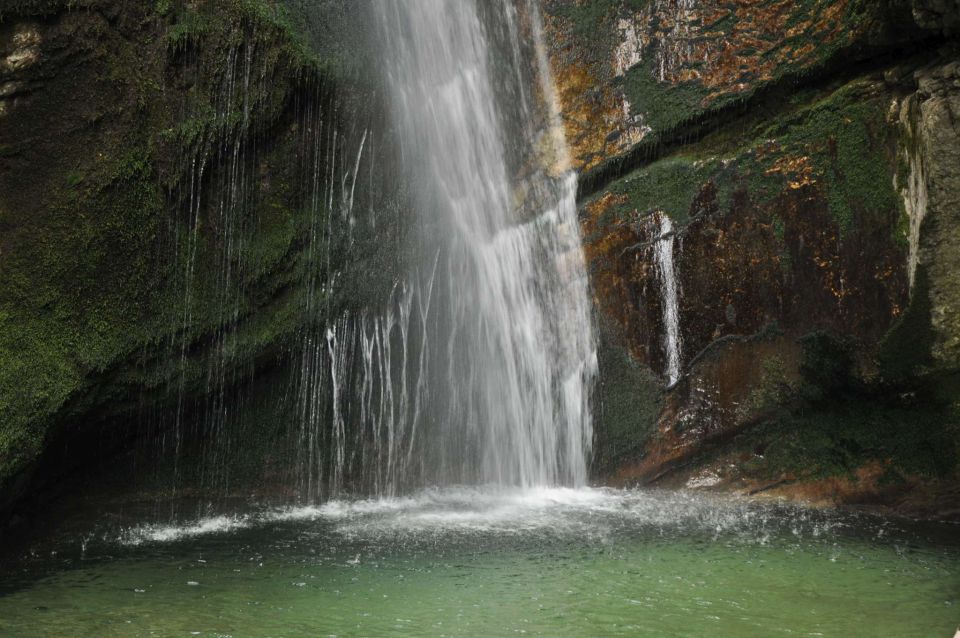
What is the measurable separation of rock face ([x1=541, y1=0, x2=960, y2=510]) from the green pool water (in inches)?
33.7

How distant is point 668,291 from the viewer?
8.30 m

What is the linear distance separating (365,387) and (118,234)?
9.32 feet

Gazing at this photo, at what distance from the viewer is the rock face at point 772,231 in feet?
23.5

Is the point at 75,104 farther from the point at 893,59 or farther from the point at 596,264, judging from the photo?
the point at 893,59

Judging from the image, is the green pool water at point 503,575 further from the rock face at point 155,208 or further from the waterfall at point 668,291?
the waterfall at point 668,291

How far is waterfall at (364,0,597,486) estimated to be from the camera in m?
Answer: 8.67

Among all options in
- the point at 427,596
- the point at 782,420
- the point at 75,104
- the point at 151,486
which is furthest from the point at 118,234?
the point at 782,420

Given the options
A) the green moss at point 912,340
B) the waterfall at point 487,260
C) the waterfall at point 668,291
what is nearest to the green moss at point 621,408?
the waterfall at point 487,260

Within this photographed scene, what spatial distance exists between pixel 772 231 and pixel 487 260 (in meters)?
2.92

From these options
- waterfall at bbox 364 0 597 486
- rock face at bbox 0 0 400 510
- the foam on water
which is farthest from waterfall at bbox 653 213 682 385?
rock face at bbox 0 0 400 510

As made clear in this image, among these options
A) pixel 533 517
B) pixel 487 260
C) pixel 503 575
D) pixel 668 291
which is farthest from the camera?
pixel 487 260

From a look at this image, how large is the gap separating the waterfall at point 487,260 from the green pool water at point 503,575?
1365 millimetres

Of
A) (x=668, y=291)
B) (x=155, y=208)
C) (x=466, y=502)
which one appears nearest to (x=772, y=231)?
(x=668, y=291)

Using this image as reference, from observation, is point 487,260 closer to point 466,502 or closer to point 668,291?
point 668,291
